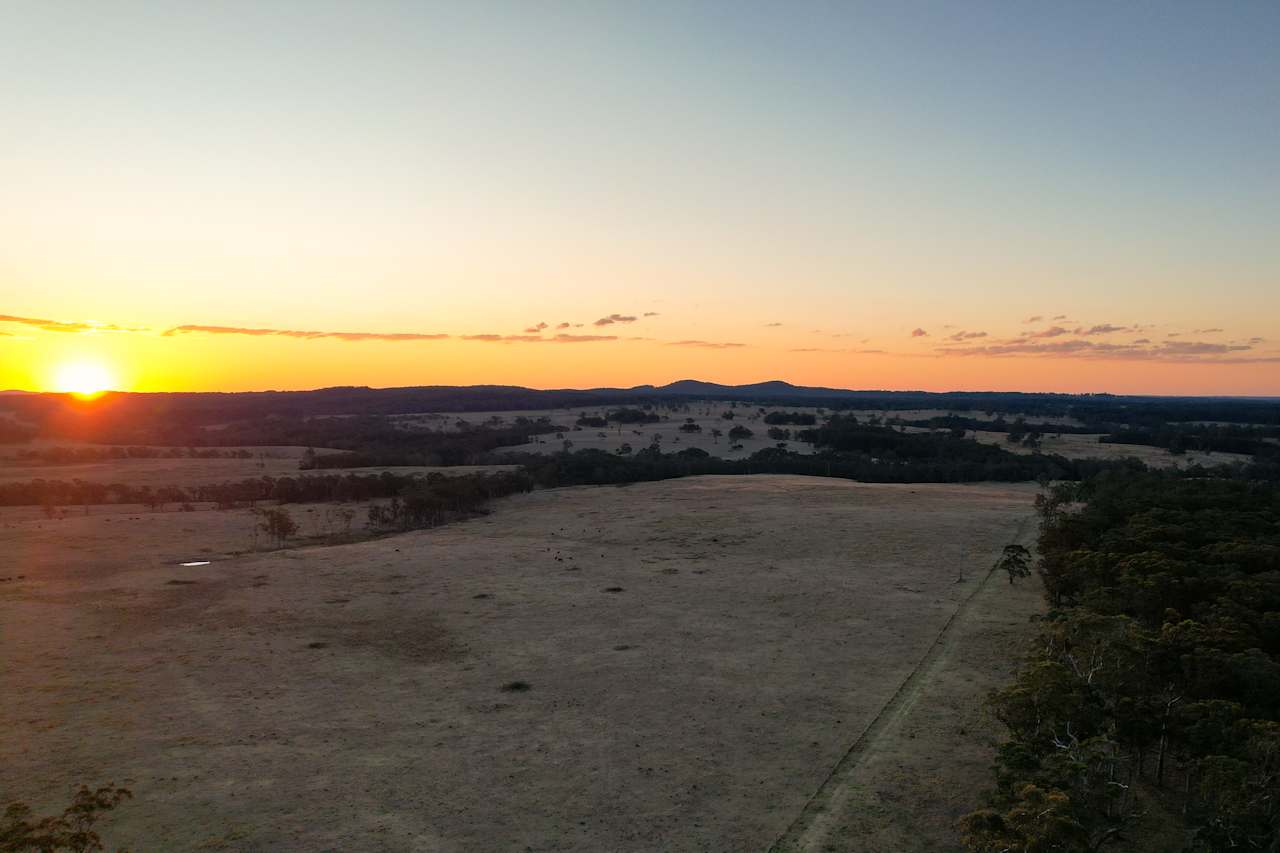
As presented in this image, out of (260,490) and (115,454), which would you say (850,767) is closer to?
(260,490)

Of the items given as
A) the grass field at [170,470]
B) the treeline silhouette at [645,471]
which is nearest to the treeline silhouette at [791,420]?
the treeline silhouette at [645,471]

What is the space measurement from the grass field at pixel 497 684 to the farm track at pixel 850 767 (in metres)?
0.09

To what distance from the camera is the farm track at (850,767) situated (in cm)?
1574

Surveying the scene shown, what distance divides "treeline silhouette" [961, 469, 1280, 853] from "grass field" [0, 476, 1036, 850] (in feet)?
9.78

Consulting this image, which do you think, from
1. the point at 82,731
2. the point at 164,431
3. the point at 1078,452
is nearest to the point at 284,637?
the point at 82,731

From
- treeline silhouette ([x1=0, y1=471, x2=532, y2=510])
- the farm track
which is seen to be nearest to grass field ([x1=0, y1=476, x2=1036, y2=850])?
the farm track

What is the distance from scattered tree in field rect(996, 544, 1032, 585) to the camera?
120ft

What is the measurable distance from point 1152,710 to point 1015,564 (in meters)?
22.4

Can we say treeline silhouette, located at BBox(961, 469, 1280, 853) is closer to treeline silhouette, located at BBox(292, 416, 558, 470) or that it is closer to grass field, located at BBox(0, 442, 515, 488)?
grass field, located at BBox(0, 442, 515, 488)

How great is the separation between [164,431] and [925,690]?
5339 inches

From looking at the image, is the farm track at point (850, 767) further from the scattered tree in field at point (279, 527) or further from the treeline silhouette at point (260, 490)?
the treeline silhouette at point (260, 490)

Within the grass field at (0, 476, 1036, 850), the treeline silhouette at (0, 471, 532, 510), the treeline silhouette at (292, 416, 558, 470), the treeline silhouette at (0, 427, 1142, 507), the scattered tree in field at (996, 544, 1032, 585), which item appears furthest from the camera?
the treeline silhouette at (292, 416, 558, 470)

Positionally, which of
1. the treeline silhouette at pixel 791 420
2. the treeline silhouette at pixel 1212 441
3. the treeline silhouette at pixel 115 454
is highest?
the treeline silhouette at pixel 791 420

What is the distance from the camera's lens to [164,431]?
5037 inches
